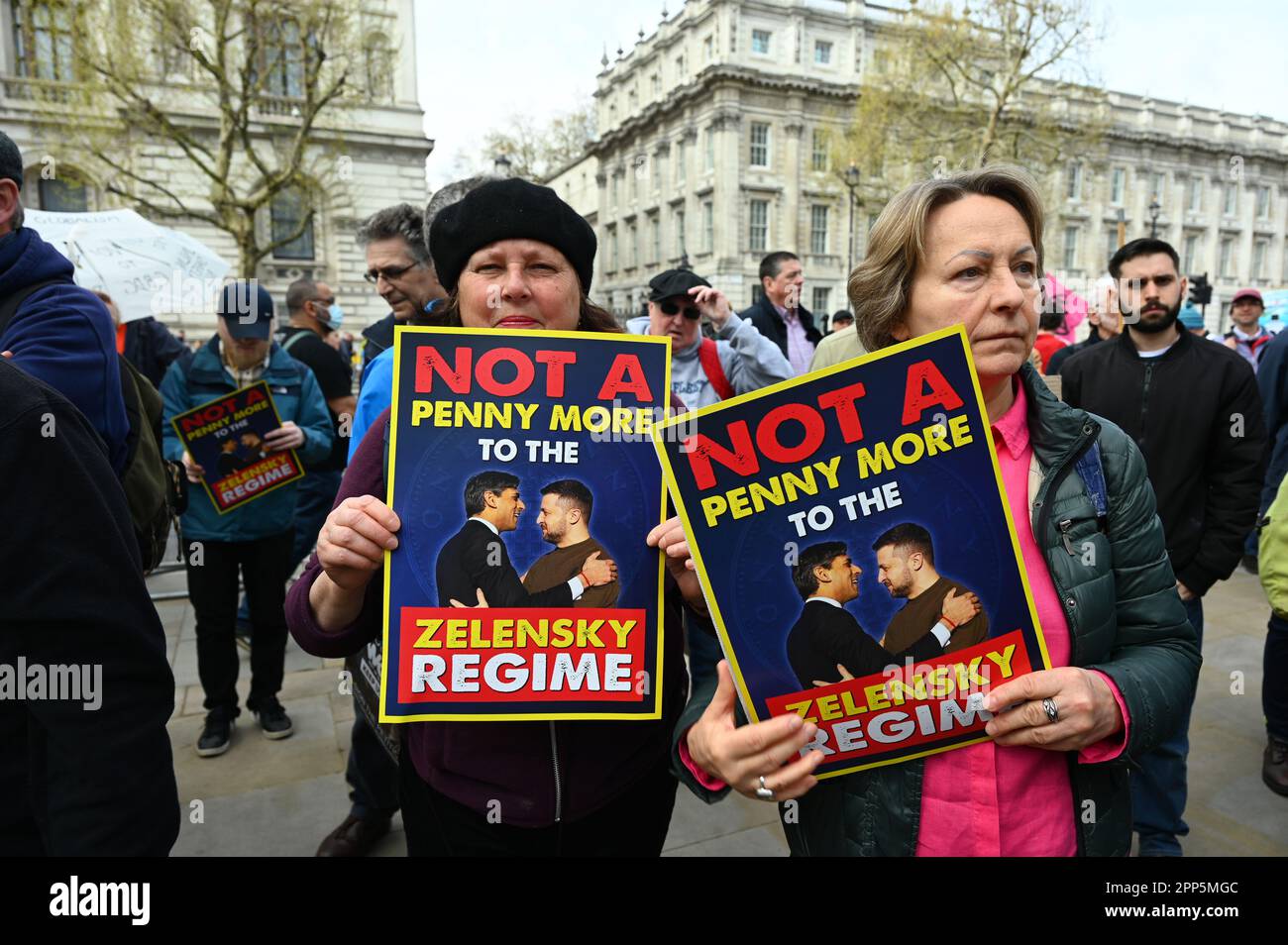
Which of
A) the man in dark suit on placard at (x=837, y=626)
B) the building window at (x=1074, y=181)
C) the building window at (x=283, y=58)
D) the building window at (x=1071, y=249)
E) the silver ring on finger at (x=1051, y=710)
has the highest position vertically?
the building window at (x=1074, y=181)

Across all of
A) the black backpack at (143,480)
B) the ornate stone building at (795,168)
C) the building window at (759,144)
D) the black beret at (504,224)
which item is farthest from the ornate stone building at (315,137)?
the black beret at (504,224)

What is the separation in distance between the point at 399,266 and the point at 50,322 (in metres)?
1.26

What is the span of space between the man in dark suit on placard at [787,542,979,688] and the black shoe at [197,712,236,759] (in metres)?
3.92

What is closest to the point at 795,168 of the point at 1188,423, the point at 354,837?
the point at 1188,423

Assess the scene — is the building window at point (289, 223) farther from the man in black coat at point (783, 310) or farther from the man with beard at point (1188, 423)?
the man with beard at point (1188, 423)

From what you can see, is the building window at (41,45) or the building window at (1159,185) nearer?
the building window at (41,45)

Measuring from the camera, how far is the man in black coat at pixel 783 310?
18.6 feet

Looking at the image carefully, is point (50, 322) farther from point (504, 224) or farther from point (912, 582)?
point (912, 582)

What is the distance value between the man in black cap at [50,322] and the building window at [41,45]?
84.3 feet

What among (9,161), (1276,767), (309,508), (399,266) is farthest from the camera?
(309,508)

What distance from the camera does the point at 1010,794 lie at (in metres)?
1.42

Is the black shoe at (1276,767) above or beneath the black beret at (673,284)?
beneath

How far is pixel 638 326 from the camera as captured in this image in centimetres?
538

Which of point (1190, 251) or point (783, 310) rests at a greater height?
point (1190, 251)
